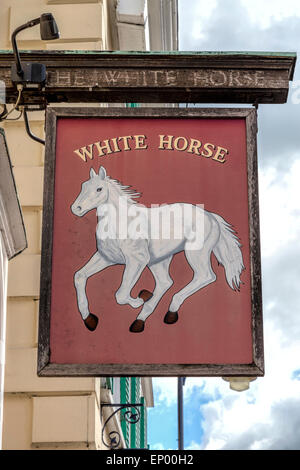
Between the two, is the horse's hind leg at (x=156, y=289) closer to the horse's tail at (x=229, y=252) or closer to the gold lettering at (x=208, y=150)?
the horse's tail at (x=229, y=252)

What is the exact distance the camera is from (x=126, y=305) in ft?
25.8

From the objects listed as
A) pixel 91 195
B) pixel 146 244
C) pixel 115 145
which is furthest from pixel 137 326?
pixel 115 145

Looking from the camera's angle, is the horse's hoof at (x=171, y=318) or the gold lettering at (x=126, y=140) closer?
the horse's hoof at (x=171, y=318)

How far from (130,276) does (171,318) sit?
45 centimetres

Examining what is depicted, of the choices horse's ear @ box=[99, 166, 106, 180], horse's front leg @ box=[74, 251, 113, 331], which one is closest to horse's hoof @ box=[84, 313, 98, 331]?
horse's front leg @ box=[74, 251, 113, 331]

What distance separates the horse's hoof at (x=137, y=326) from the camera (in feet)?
25.6

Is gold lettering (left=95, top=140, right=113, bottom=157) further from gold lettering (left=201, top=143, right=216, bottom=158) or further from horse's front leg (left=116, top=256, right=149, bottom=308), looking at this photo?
horse's front leg (left=116, top=256, right=149, bottom=308)

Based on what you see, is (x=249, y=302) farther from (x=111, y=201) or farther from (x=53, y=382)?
(x=53, y=382)

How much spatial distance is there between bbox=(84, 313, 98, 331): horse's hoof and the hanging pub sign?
0.01 m

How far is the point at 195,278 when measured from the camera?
7.98 meters

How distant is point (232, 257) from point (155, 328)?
803mm

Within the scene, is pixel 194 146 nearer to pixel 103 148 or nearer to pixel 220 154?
pixel 220 154

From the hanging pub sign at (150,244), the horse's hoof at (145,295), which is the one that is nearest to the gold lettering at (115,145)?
the hanging pub sign at (150,244)

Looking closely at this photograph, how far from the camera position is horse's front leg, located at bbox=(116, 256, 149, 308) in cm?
790
